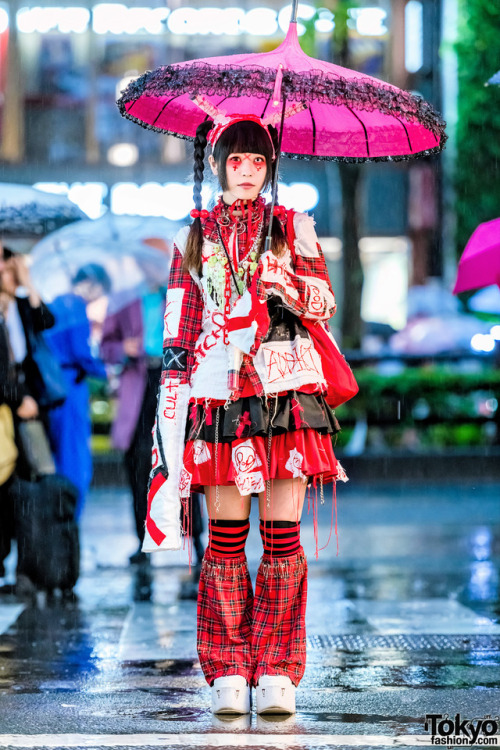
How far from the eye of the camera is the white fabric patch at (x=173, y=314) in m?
4.39

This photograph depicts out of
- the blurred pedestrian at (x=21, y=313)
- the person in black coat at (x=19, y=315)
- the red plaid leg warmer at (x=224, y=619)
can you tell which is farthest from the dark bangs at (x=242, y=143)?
the blurred pedestrian at (x=21, y=313)

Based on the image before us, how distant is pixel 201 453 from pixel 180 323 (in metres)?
0.47

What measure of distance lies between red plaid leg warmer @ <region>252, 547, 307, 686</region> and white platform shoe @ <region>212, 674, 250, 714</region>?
0.08 meters

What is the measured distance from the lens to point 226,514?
436 cm

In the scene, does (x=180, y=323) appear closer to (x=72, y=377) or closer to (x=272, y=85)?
(x=272, y=85)

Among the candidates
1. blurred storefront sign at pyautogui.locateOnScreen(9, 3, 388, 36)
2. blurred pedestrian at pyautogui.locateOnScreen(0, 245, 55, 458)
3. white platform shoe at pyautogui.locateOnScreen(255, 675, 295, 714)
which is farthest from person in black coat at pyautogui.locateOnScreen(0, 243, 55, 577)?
blurred storefront sign at pyautogui.locateOnScreen(9, 3, 388, 36)

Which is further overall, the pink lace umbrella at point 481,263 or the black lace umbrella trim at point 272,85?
the pink lace umbrella at point 481,263

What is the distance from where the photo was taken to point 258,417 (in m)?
4.25

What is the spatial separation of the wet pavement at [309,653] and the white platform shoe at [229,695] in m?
0.05

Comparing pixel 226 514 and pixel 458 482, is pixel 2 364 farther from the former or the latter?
Answer: pixel 458 482

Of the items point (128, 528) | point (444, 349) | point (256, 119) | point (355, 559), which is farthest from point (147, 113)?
point (444, 349)

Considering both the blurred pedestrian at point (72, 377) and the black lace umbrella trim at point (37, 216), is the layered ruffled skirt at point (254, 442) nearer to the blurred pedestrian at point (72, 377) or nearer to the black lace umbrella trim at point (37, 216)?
the blurred pedestrian at point (72, 377)

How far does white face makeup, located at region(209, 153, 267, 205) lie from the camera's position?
441 cm

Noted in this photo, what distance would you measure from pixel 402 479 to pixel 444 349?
4.76 m
